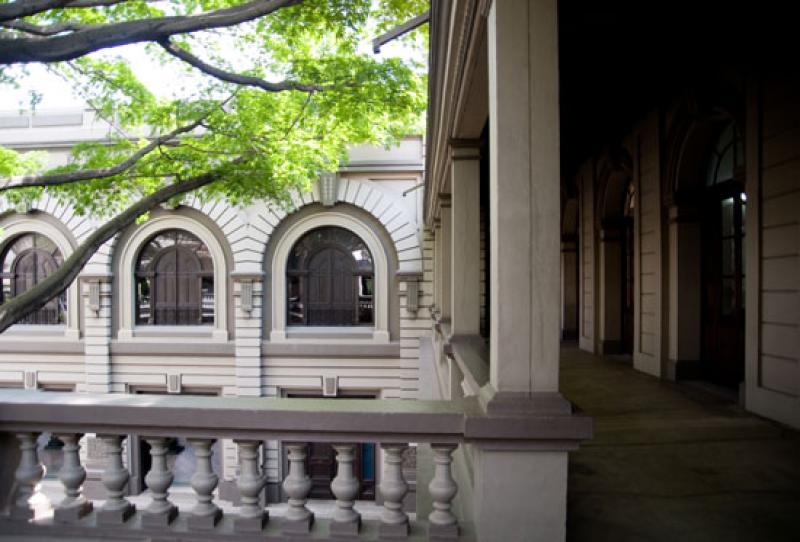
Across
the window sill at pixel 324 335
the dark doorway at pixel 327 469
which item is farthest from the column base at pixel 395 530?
the window sill at pixel 324 335

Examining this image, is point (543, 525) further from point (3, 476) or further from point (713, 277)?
point (713, 277)

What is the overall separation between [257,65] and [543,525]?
9612mm

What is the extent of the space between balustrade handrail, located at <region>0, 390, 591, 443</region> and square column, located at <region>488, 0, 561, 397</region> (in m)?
0.20

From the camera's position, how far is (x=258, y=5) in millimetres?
5340

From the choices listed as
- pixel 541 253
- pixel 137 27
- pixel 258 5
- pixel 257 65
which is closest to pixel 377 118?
pixel 257 65

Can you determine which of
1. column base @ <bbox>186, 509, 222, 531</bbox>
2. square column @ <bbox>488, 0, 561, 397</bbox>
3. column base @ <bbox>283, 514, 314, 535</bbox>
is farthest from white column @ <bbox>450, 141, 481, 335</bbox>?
column base @ <bbox>186, 509, 222, 531</bbox>

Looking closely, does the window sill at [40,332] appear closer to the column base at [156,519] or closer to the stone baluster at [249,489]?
the column base at [156,519]

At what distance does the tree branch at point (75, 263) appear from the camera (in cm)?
666

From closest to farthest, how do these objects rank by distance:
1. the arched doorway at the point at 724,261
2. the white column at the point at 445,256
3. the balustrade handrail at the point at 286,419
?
1. the balustrade handrail at the point at 286,419
2. the arched doorway at the point at 724,261
3. the white column at the point at 445,256

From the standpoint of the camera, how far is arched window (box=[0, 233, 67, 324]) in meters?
17.0

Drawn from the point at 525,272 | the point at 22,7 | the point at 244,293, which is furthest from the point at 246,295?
the point at 525,272

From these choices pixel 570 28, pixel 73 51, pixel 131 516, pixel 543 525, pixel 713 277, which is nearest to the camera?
pixel 543 525

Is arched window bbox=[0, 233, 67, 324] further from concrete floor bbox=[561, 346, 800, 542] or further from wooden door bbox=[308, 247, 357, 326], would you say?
concrete floor bbox=[561, 346, 800, 542]

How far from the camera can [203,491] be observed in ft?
8.69
